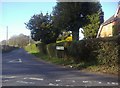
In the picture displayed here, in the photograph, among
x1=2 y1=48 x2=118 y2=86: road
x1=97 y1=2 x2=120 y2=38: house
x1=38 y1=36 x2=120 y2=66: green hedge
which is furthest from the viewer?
x1=97 y1=2 x2=120 y2=38: house

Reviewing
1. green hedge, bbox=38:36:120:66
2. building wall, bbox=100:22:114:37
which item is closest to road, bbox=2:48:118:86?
green hedge, bbox=38:36:120:66

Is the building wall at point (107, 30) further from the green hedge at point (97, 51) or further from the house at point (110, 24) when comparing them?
the green hedge at point (97, 51)

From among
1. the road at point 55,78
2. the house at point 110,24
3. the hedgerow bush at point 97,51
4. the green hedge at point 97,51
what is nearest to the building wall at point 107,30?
the house at point 110,24

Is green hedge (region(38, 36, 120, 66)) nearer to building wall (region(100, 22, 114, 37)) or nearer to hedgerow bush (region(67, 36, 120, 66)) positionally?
hedgerow bush (region(67, 36, 120, 66))

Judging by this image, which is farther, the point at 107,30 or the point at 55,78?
the point at 107,30

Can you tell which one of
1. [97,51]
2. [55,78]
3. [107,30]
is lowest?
[55,78]

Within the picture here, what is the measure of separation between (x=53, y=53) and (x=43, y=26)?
15.9 m

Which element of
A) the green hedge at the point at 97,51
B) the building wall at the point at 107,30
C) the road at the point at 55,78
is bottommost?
the road at the point at 55,78

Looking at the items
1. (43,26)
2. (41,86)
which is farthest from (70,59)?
(43,26)

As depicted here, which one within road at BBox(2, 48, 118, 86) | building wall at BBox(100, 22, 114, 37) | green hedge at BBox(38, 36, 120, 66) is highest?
building wall at BBox(100, 22, 114, 37)

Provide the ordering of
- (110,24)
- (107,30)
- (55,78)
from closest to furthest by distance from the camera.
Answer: (55,78) → (110,24) → (107,30)

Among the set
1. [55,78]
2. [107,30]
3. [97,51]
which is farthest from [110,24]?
[55,78]

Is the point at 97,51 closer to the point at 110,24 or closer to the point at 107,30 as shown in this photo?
the point at 110,24

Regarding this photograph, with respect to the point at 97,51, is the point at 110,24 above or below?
above
